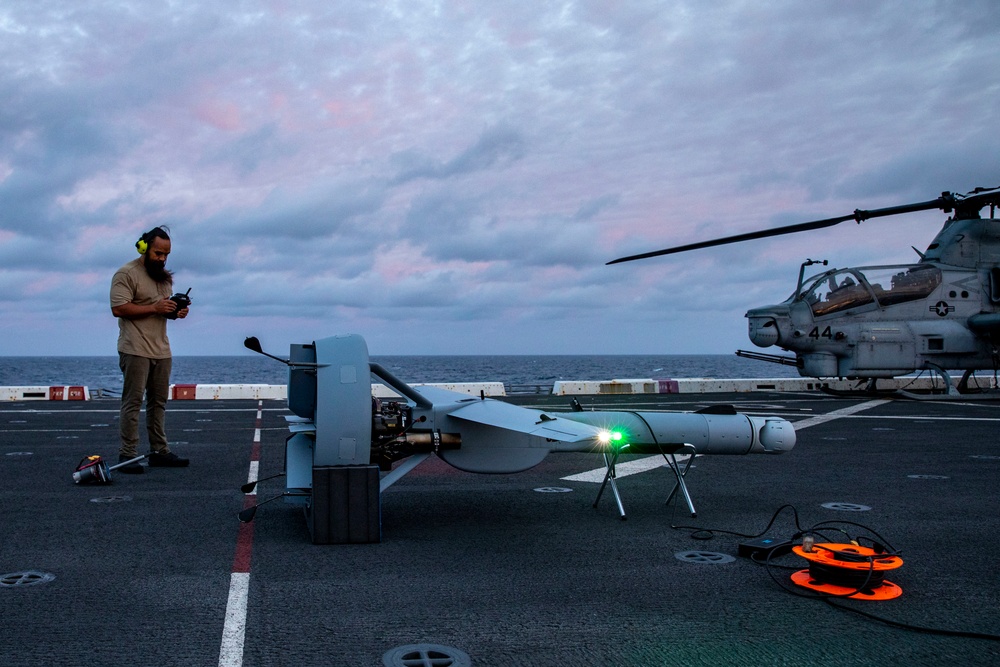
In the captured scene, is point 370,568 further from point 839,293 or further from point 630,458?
point 839,293

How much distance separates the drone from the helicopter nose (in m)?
15.8

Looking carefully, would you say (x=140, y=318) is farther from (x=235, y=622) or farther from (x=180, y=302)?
(x=235, y=622)

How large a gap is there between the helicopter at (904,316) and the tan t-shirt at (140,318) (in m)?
18.1

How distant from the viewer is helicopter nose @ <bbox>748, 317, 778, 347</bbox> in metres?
23.0

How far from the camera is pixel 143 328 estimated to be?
9.05 m

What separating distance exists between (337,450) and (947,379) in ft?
75.7

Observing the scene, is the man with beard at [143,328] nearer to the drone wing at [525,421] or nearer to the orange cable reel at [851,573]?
the drone wing at [525,421]

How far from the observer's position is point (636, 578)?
5.09 meters

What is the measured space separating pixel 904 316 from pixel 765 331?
4347mm

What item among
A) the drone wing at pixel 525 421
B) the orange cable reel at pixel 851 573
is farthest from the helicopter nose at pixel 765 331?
the orange cable reel at pixel 851 573

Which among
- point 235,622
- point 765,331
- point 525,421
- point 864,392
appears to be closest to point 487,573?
point 525,421

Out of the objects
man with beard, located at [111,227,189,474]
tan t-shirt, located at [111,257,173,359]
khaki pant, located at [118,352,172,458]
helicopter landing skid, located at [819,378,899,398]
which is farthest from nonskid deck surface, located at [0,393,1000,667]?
helicopter landing skid, located at [819,378,899,398]

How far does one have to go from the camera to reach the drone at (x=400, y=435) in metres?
6.00

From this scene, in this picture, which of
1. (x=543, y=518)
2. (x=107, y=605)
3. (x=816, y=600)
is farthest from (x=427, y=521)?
(x=816, y=600)
